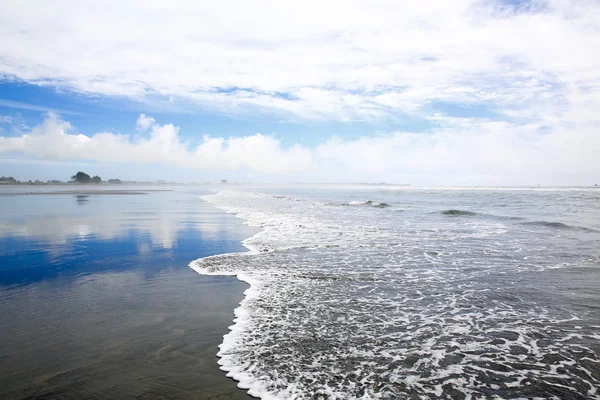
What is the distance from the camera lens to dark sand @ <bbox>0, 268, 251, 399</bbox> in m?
4.33

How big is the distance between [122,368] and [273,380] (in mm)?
2054

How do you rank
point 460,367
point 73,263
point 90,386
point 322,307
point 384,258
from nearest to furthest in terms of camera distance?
point 90,386 < point 460,367 < point 322,307 < point 73,263 < point 384,258

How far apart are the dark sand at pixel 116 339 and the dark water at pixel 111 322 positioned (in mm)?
13

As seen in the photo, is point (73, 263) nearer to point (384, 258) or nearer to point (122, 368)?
point (122, 368)

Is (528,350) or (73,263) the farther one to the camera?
(73,263)

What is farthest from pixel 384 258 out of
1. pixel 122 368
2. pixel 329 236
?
pixel 122 368

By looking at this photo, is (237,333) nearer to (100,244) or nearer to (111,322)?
(111,322)

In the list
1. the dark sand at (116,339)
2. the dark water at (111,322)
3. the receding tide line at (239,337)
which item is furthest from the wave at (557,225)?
the dark sand at (116,339)

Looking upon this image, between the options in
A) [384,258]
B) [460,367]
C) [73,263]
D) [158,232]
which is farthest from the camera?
[158,232]

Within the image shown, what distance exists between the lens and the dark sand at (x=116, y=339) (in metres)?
4.33

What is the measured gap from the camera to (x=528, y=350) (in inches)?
215

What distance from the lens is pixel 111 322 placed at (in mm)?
6246

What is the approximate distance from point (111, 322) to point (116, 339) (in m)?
0.81

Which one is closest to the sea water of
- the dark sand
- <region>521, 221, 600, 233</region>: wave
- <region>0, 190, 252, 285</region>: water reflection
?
the dark sand
